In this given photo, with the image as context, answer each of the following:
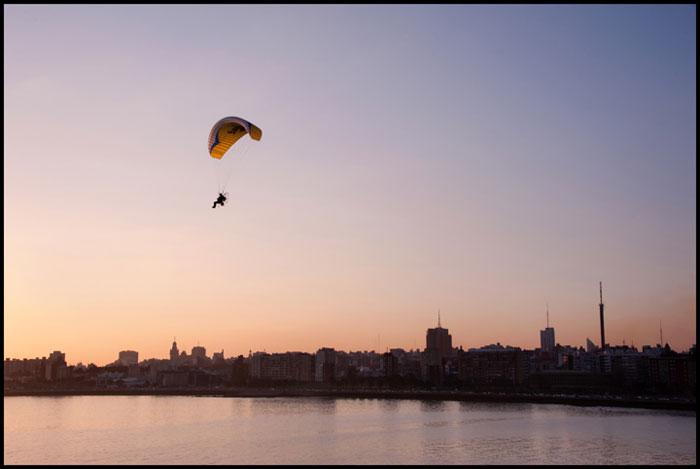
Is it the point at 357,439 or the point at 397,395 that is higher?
the point at 357,439

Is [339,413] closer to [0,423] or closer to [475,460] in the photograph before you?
[475,460]

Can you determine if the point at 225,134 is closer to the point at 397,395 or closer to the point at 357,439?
the point at 357,439

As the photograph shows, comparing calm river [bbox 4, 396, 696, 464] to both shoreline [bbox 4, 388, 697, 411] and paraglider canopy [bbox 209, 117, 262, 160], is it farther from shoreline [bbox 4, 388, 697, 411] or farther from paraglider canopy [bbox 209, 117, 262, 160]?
paraglider canopy [bbox 209, 117, 262, 160]

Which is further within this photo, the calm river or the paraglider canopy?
the calm river

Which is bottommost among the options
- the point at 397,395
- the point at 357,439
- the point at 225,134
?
the point at 397,395

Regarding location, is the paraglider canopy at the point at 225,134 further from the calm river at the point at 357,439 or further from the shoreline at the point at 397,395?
the shoreline at the point at 397,395

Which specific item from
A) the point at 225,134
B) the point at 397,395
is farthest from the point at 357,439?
the point at 397,395

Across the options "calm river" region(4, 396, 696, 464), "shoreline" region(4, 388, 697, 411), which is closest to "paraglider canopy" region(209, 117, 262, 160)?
"calm river" region(4, 396, 696, 464)
